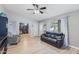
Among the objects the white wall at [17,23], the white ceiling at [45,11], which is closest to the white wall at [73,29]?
the white ceiling at [45,11]

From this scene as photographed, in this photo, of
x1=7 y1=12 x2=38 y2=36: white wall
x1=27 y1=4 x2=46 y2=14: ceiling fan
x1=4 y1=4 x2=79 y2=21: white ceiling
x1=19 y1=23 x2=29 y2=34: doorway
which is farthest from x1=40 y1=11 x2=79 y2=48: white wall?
x1=19 y1=23 x2=29 y2=34: doorway

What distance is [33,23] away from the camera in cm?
202

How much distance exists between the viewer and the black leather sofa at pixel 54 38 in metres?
1.93

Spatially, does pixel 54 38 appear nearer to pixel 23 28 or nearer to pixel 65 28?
pixel 65 28

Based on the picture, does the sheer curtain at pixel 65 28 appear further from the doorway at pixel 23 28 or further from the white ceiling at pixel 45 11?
the doorway at pixel 23 28

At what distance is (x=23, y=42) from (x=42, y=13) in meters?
0.72

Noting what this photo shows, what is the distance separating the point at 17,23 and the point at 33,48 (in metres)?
0.61

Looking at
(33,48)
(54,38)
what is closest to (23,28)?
(33,48)

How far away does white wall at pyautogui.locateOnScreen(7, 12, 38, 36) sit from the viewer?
1.91m

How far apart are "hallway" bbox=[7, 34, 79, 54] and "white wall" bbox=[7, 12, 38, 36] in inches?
5.9

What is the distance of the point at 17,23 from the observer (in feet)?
6.45

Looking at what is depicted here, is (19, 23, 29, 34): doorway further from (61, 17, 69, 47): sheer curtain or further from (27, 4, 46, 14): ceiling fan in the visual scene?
(61, 17, 69, 47): sheer curtain
